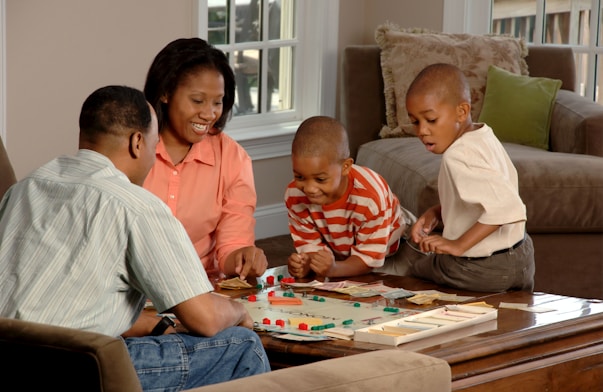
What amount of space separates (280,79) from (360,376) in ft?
13.3

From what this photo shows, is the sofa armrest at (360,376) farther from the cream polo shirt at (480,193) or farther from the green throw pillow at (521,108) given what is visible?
the green throw pillow at (521,108)

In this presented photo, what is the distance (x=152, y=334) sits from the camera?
2.02 meters

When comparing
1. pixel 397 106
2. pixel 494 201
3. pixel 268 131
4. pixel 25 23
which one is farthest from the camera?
Result: pixel 268 131

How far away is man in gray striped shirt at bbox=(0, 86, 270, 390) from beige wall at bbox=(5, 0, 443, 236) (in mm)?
2102

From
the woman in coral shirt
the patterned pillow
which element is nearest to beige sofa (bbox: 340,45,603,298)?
the patterned pillow

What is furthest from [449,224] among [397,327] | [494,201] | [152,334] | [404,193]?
[404,193]

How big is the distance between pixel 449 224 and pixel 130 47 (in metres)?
2.06

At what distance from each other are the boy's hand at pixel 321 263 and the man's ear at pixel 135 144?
0.87m

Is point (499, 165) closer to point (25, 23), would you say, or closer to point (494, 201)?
point (494, 201)

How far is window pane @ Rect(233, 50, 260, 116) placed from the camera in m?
5.18

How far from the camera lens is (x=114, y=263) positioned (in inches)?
71.7

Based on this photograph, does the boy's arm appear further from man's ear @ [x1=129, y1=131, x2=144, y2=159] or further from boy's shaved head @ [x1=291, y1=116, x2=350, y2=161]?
man's ear @ [x1=129, y1=131, x2=144, y2=159]

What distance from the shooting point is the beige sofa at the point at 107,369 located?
133cm

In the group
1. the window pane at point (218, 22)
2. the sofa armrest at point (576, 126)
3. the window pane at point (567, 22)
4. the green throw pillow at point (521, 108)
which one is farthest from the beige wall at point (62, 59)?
the window pane at point (567, 22)
